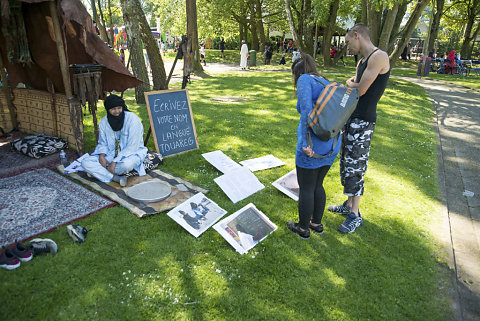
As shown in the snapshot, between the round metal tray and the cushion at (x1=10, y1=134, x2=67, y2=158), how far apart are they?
88.6 inches

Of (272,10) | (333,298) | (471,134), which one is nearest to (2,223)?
(333,298)

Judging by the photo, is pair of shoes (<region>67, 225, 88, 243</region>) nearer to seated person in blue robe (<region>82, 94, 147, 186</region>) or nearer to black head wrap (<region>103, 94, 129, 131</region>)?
seated person in blue robe (<region>82, 94, 147, 186</region>)

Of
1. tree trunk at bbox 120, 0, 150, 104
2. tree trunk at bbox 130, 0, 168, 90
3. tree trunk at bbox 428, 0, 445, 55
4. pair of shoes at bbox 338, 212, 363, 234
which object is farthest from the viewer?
tree trunk at bbox 428, 0, 445, 55

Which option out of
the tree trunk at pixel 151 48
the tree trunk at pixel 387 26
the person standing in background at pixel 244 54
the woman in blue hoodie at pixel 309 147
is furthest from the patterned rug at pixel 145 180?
the person standing in background at pixel 244 54

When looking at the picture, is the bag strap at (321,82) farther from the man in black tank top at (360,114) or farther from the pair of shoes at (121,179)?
the pair of shoes at (121,179)

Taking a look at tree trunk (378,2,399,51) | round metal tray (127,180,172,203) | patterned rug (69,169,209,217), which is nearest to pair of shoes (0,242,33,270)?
patterned rug (69,169,209,217)

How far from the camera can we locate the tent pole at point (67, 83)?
182 inches

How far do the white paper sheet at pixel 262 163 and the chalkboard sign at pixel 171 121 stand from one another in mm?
1206

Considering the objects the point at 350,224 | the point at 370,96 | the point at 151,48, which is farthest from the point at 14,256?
the point at 151,48

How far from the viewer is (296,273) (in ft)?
10.0

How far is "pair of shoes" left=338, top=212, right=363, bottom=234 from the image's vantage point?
3.71m

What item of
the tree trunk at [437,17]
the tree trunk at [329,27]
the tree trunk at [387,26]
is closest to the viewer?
the tree trunk at [387,26]

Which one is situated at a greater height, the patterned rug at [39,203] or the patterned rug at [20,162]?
the patterned rug at [20,162]

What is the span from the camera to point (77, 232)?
129 inches
